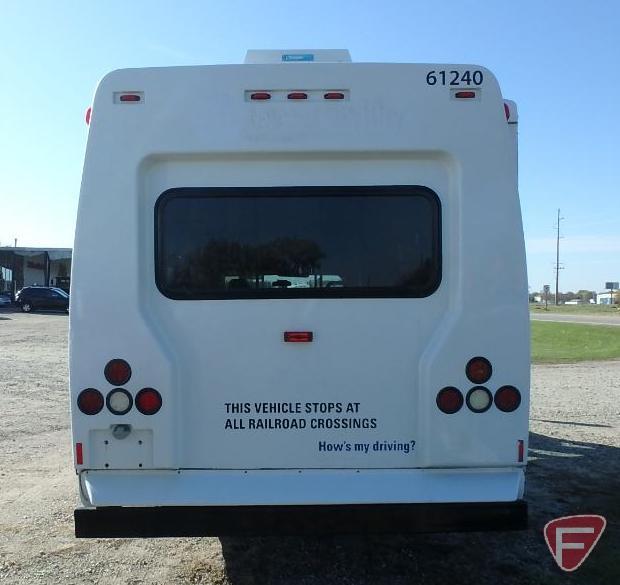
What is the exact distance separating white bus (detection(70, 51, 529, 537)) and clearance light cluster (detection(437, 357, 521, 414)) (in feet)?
0.03

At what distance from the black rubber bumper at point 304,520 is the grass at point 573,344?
46.3 ft

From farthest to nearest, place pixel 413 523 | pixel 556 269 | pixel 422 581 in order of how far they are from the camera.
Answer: pixel 556 269
pixel 422 581
pixel 413 523

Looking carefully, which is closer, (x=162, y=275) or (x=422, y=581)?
(x=162, y=275)

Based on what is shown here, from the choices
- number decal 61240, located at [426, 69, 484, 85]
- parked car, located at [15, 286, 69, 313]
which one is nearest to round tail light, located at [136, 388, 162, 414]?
number decal 61240, located at [426, 69, 484, 85]

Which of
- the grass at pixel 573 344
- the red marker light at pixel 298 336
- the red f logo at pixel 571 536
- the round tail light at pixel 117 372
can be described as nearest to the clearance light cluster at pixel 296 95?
the red marker light at pixel 298 336

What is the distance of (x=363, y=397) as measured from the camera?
144 inches

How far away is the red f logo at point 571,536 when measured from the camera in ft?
10.7

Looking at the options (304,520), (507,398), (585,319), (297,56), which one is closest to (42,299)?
(585,319)

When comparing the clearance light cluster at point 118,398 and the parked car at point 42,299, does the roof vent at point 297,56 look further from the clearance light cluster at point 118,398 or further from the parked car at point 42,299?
the parked car at point 42,299

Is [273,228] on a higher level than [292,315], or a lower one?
higher

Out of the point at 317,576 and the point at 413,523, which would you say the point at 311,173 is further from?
the point at 317,576

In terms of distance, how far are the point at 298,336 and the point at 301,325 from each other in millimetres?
62

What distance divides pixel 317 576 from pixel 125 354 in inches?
74.5

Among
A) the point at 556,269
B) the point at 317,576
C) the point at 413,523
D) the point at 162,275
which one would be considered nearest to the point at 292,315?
the point at 162,275
